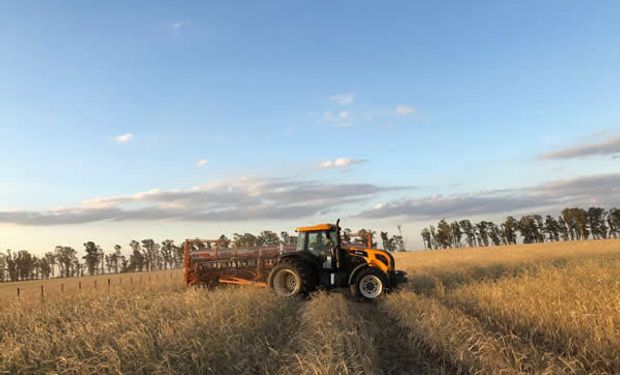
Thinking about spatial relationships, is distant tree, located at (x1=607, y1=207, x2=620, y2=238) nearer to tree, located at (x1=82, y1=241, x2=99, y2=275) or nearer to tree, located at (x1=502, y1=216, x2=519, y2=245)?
tree, located at (x1=502, y1=216, x2=519, y2=245)

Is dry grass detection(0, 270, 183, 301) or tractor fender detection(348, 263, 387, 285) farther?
dry grass detection(0, 270, 183, 301)

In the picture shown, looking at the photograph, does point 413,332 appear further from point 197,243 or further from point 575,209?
point 575,209

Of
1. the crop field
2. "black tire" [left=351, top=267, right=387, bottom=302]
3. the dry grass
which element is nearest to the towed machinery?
"black tire" [left=351, top=267, right=387, bottom=302]

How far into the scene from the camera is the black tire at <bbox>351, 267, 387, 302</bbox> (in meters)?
10.9

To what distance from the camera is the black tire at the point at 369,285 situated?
35.6ft

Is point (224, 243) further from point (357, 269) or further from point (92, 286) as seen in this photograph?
point (92, 286)

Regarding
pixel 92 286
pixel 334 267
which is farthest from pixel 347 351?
pixel 92 286

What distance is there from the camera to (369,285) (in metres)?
11.1

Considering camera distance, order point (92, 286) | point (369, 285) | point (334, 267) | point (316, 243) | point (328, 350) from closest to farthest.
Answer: point (328, 350)
point (369, 285)
point (334, 267)
point (316, 243)
point (92, 286)

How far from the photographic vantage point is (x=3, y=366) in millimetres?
5027

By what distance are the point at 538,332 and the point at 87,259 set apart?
103 metres

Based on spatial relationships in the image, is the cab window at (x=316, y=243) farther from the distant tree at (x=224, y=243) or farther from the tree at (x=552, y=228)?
the tree at (x=552, y=228)

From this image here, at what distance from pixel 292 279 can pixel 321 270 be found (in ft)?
2.71

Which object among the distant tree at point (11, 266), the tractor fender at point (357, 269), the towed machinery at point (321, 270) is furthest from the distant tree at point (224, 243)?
the distant tree at point (11, 266)
